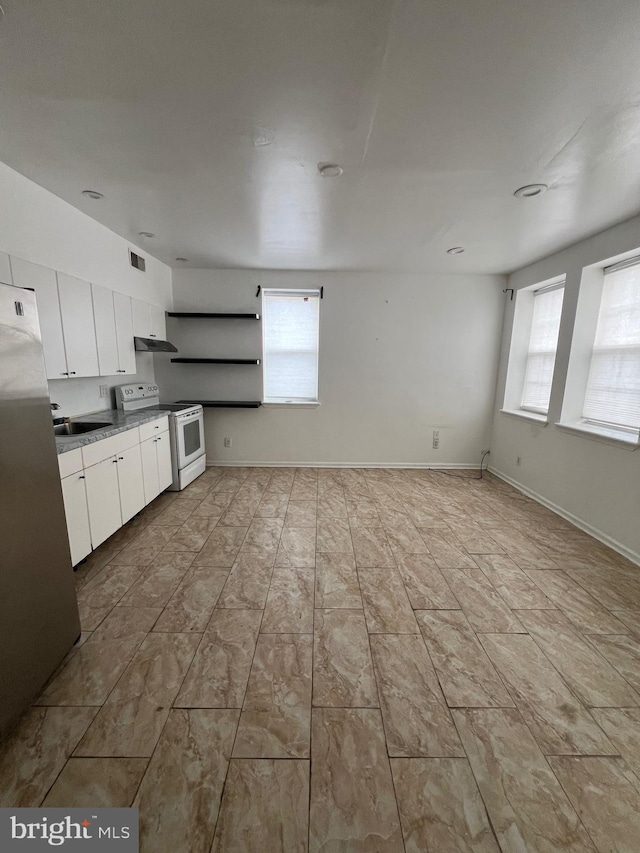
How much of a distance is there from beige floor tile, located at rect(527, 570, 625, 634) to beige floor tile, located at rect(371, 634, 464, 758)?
0.99m

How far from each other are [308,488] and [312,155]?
10.1 feet

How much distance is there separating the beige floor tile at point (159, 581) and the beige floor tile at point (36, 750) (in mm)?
655

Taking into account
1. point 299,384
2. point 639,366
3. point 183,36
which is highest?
point 183,36

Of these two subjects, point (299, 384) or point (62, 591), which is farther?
point (299, 384)

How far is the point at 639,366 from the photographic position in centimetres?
267

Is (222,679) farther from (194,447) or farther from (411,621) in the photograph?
(194,447)

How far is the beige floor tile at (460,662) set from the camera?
4.75 ft

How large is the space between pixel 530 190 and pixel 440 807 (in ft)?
10.4

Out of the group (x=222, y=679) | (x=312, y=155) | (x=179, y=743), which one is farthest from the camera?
(x=312, y=155)

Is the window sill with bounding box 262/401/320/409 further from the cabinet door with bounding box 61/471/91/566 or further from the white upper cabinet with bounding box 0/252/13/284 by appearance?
A: the white upper cabinet with bounding box 0/252/13/284

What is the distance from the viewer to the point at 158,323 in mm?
4000

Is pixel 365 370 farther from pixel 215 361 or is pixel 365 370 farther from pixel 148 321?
pixel 148 321

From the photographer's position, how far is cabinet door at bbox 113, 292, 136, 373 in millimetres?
3121

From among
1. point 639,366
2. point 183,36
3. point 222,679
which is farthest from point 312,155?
point 639,366
